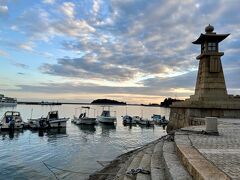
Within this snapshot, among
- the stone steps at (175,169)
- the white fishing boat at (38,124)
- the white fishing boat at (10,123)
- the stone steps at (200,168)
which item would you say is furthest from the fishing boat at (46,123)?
the stone steps at (200,168)

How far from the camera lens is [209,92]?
31.1 metres

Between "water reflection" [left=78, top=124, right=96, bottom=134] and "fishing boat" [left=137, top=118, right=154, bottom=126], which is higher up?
"fishing boat" [left=137, top=118, right=154, bottom=126]

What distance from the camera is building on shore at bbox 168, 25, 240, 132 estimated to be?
92.6ft

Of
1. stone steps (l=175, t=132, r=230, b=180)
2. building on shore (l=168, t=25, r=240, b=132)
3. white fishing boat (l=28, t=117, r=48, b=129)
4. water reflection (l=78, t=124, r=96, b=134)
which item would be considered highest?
building on shore (l=168, t=25, r=240, b=132)

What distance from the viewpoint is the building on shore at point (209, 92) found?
1112 inches

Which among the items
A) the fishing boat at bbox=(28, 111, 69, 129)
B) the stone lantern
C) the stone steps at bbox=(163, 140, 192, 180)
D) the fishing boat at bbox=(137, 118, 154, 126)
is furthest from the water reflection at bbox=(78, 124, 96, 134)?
the stone steps at bbox=(163, 140, 192, 180)

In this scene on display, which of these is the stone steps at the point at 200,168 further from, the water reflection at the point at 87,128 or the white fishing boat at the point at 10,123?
the water reflection at the point at 87,128

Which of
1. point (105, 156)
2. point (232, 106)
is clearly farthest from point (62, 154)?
point (232, 106)

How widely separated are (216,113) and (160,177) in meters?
21.8

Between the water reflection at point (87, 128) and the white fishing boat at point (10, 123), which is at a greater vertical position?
the white fishing boat at point (10, 123)

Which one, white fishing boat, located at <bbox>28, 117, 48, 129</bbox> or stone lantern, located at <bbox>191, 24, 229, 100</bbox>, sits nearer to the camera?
stone lantern, located at <bbox>191, 24, 229, 100</bbox>

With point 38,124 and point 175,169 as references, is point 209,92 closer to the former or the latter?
point 175,169

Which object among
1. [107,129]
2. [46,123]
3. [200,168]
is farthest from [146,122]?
[200,168]

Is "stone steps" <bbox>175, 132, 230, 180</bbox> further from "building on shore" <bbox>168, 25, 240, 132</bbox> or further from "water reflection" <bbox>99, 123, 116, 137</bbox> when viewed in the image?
"water reflection" <bbox>99, 123, 116, 137</bbox>
